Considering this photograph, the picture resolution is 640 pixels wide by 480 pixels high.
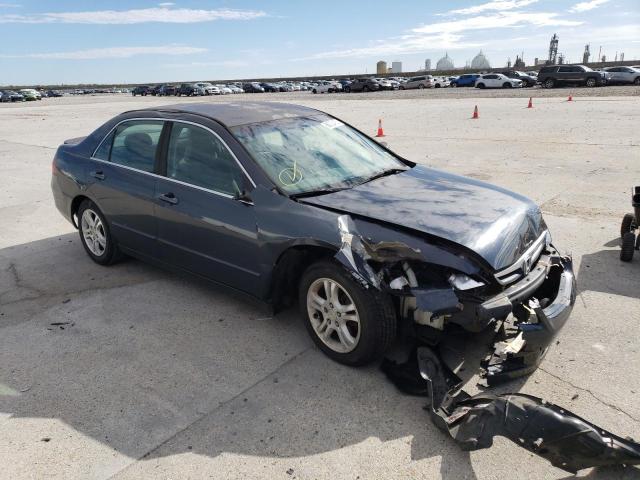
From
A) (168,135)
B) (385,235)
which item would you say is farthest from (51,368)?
(385,235)

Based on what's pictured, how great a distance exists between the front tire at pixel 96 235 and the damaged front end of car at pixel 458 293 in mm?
2866

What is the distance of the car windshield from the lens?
3793 mm

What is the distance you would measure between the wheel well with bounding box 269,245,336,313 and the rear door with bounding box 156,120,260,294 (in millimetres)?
170

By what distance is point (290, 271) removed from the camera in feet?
11.8

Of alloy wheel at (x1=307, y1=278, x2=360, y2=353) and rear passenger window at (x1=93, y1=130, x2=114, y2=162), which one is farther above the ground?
rear passenger window at (x1=93, y1=130, x2=114, y2=162)

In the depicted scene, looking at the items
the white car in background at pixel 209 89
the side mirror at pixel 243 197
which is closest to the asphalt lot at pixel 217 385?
the side mirror at pixel 243 197

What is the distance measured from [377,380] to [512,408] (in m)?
0.92

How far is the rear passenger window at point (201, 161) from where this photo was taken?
385 cm

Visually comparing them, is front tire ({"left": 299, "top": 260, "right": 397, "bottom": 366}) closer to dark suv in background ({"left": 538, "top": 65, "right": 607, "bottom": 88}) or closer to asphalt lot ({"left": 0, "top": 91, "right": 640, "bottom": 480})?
asphalt lot ({"left": 0, "top": 91, "right": 640, "bottom": 480})

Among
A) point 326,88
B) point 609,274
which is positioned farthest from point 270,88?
point 609,274

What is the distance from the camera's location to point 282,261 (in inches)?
139

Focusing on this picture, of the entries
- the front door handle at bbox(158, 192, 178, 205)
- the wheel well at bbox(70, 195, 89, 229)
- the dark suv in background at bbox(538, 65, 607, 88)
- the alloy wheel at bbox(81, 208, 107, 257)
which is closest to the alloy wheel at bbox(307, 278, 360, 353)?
the front door handle at bbox(158, 192, 178, 205)

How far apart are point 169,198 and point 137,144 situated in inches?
34.1

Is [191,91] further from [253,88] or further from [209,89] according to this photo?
[253,88]
